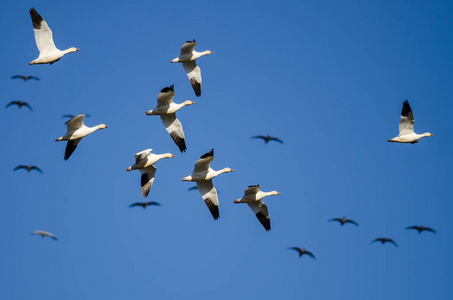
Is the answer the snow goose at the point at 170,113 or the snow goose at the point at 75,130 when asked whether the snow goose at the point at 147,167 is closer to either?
the snow goose at the point at 170,113

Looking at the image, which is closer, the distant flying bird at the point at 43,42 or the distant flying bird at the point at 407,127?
the distant flying bird at the point at 43,42

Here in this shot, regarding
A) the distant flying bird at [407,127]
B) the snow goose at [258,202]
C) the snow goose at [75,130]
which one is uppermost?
the distant flying bird at [407,127]

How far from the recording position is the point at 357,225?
26609 mm

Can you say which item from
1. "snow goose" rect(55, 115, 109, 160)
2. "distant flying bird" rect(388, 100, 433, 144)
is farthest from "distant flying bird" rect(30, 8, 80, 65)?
"distant flying bird" rect(388, 100, 433, 144)

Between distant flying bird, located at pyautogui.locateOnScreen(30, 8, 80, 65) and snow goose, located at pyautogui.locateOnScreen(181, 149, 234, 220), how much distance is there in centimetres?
501

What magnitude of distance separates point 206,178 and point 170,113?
102 inches

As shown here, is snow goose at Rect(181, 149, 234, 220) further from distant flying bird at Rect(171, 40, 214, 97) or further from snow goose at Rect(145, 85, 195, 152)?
distant flying bird at Rect(171, 40, 214, 97)

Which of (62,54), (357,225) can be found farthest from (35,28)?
(357,225)

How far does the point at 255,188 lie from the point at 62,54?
656cm

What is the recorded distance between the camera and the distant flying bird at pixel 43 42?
68.9 ft

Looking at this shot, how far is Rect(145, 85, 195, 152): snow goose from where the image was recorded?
21.8 meters

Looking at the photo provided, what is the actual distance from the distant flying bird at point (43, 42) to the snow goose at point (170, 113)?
308cm

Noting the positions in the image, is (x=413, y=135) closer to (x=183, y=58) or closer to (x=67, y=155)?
(x=183, y=58)

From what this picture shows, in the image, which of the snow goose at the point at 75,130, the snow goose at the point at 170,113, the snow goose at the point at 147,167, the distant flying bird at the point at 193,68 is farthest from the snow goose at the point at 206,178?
the distant flying bird at the point at 193,68
